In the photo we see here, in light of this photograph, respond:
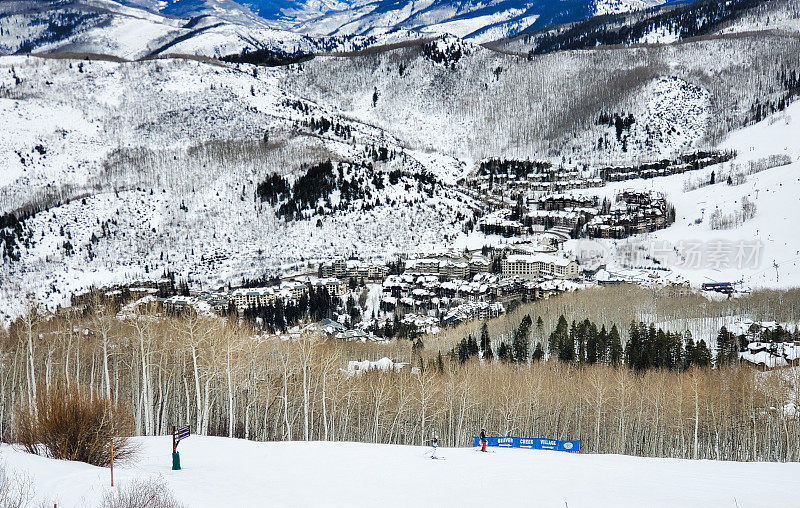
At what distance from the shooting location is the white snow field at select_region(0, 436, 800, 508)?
26406 mm

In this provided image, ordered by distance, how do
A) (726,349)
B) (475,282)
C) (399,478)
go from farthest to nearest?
(475,282) < (726,349) < (399,478)

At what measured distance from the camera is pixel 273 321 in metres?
102

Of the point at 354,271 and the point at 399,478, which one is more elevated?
the point at 354,271

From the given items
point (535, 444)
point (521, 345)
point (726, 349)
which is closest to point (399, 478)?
point (535, 444)

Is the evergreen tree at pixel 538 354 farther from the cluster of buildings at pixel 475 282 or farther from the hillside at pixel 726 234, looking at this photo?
the hillside at pixel 726 234

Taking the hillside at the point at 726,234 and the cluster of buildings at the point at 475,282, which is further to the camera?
the hillside at the point at 726,234

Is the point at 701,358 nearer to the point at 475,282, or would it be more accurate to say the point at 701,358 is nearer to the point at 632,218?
the point at 475,282

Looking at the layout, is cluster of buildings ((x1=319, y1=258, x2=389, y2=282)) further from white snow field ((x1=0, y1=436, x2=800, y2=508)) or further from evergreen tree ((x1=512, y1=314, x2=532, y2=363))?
white snow field ((x1=0, y1=436, x2=800, y2=508))

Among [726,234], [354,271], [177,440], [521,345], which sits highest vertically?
[726,234]

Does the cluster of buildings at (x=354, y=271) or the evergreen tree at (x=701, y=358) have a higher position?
the cluster of buildings at (x=354, y=271)

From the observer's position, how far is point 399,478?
31.8 metres

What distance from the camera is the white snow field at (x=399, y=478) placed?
86.6 feet

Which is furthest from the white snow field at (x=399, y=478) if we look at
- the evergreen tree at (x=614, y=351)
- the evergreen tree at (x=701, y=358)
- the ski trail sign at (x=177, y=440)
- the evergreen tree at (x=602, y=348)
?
the evergreen tree at (x=602, y=348)

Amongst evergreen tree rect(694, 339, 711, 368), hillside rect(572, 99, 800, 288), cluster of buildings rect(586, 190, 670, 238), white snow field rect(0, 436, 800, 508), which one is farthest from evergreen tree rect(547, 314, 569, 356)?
cluster of buildings rect(586, 190, 670, 238)
